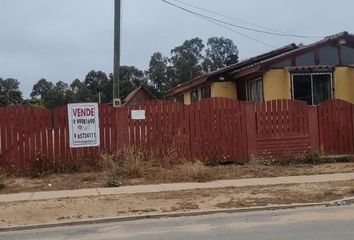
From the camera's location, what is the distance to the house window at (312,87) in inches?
870

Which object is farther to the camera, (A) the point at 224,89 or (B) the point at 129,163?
(A) the point at 224,89

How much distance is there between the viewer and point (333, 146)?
18516mm

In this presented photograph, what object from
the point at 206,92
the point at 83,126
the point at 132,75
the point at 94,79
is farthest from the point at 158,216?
the point at 94,79

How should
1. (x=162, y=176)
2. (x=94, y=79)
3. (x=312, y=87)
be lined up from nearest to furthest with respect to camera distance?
(x=162, y=176) < (x=312, y=87) < (x=94, y=79)

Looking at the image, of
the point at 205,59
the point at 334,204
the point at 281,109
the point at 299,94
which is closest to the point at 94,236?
the point at 334,204

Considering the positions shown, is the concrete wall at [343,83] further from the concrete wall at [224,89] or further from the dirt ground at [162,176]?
the dirt ground at [162,176]

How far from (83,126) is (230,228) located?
824 cm

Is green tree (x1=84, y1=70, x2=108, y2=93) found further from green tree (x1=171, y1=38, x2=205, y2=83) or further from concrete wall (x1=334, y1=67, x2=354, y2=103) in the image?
concrete wall (x1=334, y1=67, x2=354, y2=103)

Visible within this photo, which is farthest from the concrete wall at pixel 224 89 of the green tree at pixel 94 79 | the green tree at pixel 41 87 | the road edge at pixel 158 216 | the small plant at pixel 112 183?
the green tree at pixel 41 87

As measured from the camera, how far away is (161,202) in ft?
38.4

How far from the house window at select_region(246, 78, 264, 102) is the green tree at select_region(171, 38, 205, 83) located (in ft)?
180

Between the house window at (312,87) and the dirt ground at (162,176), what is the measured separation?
5.82m

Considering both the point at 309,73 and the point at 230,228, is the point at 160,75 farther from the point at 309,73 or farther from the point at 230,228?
the point at 230,228

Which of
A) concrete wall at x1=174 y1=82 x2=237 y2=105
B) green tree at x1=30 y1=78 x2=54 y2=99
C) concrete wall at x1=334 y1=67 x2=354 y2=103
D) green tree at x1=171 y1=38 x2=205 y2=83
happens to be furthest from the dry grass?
green tree at x1=30 y1=78 x2=54 y2=99
